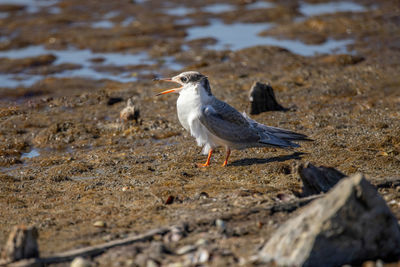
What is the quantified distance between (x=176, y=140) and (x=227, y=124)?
67.4 inches

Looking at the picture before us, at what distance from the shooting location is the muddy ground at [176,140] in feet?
14.8

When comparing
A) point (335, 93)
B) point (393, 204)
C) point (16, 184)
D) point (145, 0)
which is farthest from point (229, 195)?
Result: point (145, 0)

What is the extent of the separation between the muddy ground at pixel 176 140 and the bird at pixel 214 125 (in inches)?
9.2

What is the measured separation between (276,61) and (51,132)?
231 inches

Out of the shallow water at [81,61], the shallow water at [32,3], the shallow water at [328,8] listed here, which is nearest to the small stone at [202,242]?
the shallow water at [81,61]

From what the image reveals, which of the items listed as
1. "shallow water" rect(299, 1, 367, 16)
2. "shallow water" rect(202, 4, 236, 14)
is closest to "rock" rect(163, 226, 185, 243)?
"shallow water" rect(299, 1, 367, 16)

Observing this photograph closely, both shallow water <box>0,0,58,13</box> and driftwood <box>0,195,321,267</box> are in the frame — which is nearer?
driftwood <box>0,195,321,267</box>

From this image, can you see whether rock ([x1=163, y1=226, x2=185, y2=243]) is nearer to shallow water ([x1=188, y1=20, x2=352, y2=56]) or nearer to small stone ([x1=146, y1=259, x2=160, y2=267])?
small stone ([x1=146, y1=259, x2=160, y2=267])

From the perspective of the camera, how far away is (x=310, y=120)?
8359 millimetres

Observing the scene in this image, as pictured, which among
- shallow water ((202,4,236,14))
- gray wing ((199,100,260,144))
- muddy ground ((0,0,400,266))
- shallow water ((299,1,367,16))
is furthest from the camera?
shallow water ((202,4,236,14))

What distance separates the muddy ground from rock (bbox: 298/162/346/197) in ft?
0.80

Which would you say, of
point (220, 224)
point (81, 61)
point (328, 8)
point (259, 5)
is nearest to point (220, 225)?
point (220, 224)

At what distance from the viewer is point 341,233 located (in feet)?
11.2

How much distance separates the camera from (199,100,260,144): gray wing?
6366mm
